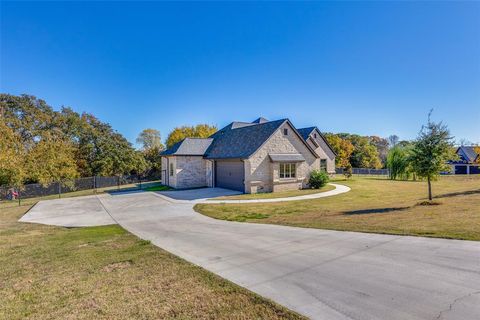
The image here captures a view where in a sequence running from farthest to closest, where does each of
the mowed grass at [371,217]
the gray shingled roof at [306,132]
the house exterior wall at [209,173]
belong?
1. the gray shingled roof at [306,132]
2. the house exterior wall at [209,173]
3. the mowed grass at [371,217]

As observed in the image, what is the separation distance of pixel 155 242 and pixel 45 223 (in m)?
8.64

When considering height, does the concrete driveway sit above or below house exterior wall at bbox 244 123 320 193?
below

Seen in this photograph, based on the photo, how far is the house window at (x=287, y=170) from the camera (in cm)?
2298

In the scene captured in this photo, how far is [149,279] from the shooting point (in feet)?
18.1

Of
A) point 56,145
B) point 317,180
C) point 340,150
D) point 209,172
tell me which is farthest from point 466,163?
point 56,145

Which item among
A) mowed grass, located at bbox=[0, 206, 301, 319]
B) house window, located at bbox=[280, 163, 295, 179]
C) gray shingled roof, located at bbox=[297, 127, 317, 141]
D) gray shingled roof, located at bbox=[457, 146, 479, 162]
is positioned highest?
gray shingled roof, located at bbox=[297, 127, 317, 141]

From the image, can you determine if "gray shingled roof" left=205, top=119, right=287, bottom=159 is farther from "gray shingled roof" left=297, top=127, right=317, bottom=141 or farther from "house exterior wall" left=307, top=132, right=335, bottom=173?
"house exterior wall" left=307, top=132, right=335, bottom=173

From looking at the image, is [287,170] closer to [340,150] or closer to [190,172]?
[190,172]

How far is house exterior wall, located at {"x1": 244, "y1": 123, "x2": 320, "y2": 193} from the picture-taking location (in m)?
21.4

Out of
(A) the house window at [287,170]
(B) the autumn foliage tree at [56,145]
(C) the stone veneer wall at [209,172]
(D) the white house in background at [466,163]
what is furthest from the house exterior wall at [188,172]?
(D) the white house in background at [466,163]

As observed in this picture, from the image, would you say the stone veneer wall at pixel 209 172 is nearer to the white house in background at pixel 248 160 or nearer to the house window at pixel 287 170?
the white house in background at pixel 248 160

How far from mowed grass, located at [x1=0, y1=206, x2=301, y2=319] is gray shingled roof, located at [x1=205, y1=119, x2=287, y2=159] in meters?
14.9

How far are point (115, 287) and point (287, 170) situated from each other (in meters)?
19.5

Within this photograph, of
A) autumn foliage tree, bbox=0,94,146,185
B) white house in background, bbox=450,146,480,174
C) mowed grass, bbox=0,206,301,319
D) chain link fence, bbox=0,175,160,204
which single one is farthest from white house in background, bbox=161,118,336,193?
white house in background, bbox=450,146,480,174
